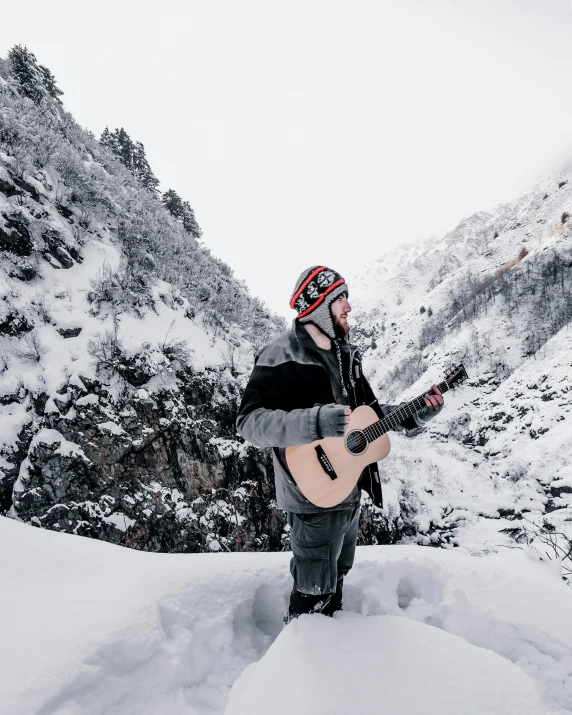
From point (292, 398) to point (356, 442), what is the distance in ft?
1.67

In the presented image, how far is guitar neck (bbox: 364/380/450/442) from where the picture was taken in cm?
232

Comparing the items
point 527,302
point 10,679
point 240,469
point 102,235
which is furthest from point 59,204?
point 527,302

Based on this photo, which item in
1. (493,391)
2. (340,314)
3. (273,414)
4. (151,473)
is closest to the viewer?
(273,414)

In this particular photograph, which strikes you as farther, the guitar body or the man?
the guitar body

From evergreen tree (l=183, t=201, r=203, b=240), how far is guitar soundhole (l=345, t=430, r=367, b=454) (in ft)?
67.6

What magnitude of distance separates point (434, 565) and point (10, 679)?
242cm

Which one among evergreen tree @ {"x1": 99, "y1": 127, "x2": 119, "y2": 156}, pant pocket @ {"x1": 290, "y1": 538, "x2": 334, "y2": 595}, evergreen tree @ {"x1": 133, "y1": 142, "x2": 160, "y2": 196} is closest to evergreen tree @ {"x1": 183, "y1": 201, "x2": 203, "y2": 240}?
evergreen tree @ {"x1": 133, "y1": 142, "x2": 160, "y2": 196}

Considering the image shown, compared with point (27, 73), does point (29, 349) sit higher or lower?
lower

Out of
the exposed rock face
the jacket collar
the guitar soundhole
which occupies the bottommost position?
the exposed rock face

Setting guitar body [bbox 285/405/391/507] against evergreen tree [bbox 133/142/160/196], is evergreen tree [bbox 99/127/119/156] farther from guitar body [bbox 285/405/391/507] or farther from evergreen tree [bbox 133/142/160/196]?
guitar body [bbox 285/405/391/507]

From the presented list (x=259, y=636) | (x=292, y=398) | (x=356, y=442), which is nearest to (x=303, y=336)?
(x=292, y=398)

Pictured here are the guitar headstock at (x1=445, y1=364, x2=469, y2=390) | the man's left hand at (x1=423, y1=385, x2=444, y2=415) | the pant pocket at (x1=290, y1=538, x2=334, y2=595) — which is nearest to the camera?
the pant pocket at (x1=290, y1=538, x2=334, y2=595)

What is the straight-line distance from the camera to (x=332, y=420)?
1.84 meters

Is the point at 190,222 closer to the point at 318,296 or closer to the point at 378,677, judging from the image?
the point at 318,296
